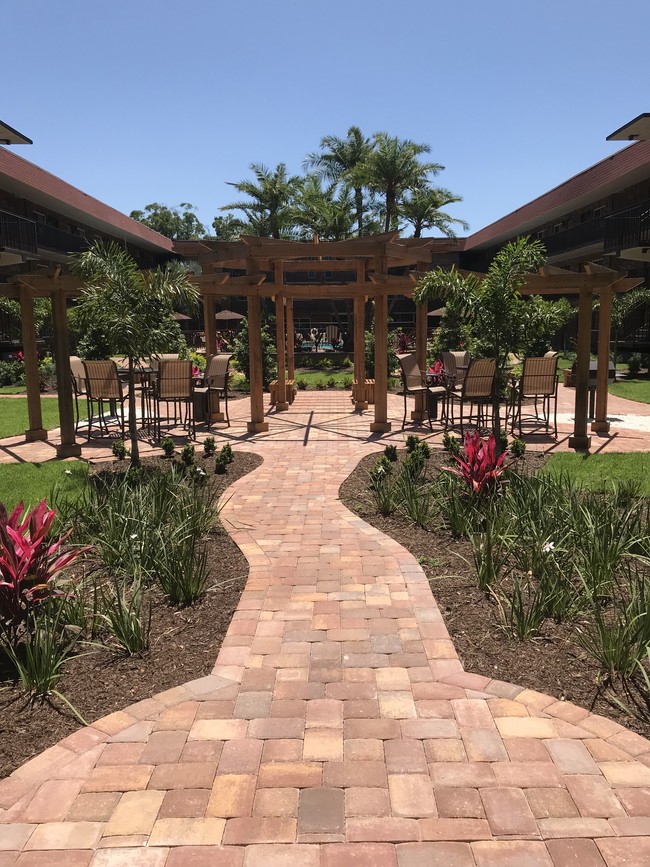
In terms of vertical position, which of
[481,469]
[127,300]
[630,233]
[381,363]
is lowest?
[481,469]

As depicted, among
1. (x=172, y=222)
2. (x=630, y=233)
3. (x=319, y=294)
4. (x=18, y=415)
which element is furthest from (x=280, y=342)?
(x=172, y=222)

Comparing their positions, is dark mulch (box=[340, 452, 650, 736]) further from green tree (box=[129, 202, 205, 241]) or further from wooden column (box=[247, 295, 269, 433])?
green tree (box=[129, 202, 205, 241])

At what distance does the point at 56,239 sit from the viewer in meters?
25.9

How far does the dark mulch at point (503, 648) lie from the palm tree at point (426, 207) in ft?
89.5

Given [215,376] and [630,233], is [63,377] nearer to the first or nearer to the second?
[215,376]

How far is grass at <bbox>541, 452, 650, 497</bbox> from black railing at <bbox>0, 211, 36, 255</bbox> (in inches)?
717

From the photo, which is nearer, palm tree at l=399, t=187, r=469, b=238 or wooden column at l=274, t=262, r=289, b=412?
wooden column at l=274, t=262, r=289, b=412

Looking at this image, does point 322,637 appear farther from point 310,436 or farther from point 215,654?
point 310,436

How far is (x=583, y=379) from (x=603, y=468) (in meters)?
1.84

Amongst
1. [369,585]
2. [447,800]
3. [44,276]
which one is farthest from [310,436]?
[447,800]

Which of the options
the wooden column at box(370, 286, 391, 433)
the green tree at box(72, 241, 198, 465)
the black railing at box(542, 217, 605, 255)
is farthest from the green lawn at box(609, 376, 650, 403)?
the green tree at box(72, 241, 198, 465)

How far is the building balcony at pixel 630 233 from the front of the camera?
19.4m

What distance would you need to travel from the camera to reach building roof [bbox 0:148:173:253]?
21.6 metres

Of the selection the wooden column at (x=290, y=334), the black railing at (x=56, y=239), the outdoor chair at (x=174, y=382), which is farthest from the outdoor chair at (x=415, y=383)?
the black railing at (x=56, y=239)
